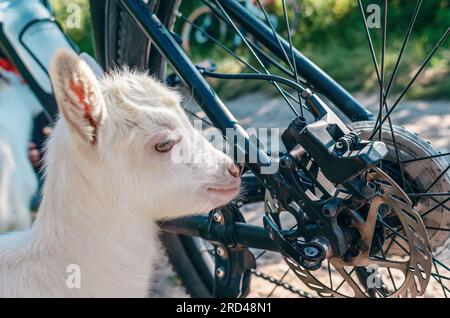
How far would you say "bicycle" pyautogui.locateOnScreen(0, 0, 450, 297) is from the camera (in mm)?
1906

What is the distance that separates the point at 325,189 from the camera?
1.99 metres

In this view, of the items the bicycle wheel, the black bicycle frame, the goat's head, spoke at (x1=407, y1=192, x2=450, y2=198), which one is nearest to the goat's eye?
the goat's head

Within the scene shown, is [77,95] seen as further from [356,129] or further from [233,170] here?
[356,129]

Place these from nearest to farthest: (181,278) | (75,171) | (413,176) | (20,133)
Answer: (75,171) → (413,176) → (181,278) → (20,133)

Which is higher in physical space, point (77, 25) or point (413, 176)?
point (77, 25)

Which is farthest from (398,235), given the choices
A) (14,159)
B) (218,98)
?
(14,159)

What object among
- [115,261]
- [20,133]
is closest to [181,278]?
[115,261]

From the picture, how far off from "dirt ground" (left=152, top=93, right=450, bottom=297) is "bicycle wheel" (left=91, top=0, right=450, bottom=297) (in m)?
0.02

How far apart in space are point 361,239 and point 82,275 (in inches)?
30.6

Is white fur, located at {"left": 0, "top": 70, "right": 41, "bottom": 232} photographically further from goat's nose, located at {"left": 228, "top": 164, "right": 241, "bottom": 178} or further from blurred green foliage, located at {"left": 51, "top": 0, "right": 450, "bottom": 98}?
blurred green foliage, located at {"left": 51, "top": 0, "right": 450, "bottom": 98}

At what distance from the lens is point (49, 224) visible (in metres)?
1.92

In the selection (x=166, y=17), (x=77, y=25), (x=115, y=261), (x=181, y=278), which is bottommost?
(x=115, y=261)

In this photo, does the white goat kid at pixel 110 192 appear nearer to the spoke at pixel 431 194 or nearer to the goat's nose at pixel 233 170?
the goat's nose at pixel 233 170
